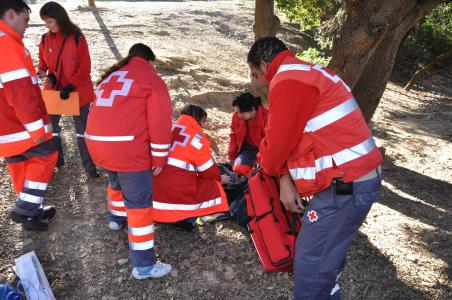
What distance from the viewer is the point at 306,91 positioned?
2096 millimetres

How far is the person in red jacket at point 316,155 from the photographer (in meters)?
2.13

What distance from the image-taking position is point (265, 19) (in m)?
6.39

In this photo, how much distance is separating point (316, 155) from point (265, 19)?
15.3 feet

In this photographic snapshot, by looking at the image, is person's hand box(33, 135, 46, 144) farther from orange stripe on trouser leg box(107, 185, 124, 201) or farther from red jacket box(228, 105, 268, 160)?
red jacket box(228, 105, 268, 160)

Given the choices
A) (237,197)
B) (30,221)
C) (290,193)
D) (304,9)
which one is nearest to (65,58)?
(30,221)

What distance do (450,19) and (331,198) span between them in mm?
15285

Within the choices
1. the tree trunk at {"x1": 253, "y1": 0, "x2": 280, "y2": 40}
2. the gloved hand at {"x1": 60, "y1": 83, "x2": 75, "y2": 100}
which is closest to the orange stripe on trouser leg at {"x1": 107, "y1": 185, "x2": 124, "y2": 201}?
the gloved hand at {"x1": 60, "y1": 83, "x2": 75, "y2": 100}

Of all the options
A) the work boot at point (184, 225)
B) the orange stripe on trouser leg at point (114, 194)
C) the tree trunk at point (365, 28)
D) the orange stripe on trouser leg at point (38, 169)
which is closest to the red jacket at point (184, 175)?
the work boot at point (184, 225)

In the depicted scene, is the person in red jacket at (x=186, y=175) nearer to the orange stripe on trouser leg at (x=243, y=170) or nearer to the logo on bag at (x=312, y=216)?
the orange stripe on trouser leg at (x=243, y=170)

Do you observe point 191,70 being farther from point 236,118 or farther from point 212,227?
point 212,227

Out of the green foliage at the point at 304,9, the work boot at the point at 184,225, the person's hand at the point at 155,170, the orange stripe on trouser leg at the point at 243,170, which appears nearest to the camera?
the person's hand at the point at 155,170

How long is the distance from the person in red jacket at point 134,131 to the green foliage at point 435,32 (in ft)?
48.8

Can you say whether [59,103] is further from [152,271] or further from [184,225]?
[152,271]

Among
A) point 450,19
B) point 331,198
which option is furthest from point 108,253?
point 450,19
